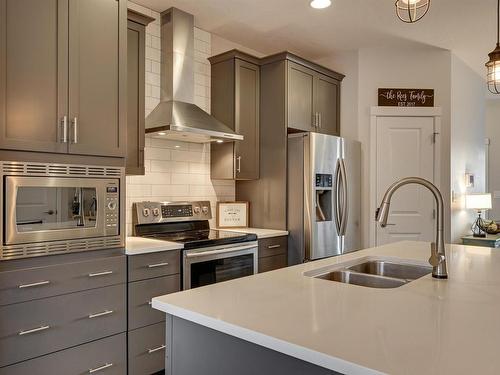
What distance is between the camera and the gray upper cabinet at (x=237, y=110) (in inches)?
144

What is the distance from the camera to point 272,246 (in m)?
3.50

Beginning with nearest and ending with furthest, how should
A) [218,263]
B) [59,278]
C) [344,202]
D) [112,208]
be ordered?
[59,278] < [112,208] < [218,263] < [344,202]

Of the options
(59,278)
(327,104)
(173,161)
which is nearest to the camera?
(59,278)

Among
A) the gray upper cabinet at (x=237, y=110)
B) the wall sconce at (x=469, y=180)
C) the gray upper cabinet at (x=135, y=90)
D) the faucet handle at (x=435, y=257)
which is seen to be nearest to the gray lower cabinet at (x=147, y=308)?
the gray upper cabinet at (x=135, y=90)

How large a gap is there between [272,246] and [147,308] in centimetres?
133

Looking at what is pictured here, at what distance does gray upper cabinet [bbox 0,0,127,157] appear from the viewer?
1.99 m

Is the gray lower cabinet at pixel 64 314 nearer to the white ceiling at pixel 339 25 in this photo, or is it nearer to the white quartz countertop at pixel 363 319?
the white quartz countertop at pixel 363 319

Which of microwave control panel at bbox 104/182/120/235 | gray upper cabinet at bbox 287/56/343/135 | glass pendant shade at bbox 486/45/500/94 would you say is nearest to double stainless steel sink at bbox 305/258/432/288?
microwave control panel at bbox 104/182/120/235

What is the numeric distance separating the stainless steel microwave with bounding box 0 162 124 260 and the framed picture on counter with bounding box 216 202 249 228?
4.70 ft

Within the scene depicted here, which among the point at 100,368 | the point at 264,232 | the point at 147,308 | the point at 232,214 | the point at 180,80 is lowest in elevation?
the point at 100,368

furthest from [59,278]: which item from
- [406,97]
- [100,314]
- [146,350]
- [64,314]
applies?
[406,97]

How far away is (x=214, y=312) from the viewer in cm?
117

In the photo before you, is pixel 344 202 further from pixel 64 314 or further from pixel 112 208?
pixel 64 314

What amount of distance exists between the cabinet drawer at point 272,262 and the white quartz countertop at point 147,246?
954mm
